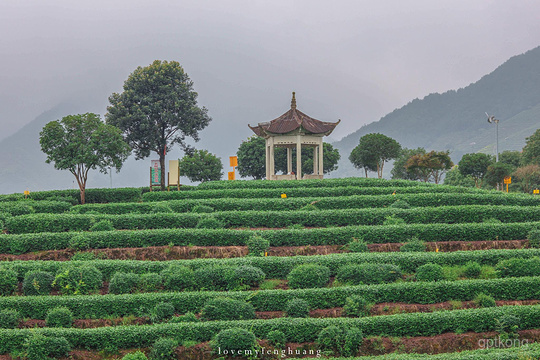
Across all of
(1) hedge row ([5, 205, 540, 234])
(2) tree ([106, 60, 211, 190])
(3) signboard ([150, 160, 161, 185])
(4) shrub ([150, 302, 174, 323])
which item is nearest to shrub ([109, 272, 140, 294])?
(4) shrub ([150, 302, 174, 323])

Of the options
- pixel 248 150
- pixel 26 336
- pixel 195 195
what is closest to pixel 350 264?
pixel 26 336

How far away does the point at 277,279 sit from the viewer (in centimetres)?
1722

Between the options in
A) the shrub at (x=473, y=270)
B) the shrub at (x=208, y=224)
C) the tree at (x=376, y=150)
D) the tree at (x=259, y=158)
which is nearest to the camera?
the shrub at (x=473, y=270)

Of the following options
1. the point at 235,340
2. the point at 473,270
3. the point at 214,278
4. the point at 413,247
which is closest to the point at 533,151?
the point at 413,247

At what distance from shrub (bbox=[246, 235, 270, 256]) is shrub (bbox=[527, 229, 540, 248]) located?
35.1 feet

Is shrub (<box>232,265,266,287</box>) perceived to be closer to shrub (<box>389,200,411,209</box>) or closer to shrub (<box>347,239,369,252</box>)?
shrub (<box>347,239,369,252</box>)

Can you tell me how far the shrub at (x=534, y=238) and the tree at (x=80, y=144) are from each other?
2434cm

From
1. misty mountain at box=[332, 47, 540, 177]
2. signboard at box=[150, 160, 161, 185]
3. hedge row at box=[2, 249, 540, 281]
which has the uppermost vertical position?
misty mountain at box=[332, 47, 540, 177]

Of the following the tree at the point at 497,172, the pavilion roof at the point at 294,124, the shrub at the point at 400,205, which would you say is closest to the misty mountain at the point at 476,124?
the tree at the point at 497,172

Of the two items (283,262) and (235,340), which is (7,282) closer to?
(235,340)

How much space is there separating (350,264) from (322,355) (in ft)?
15.8

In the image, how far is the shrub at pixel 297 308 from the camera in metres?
14.5

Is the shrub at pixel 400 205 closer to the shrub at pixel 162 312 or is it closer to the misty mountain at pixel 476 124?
the shrub at pixel 162 312

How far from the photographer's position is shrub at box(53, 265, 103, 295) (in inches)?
641
